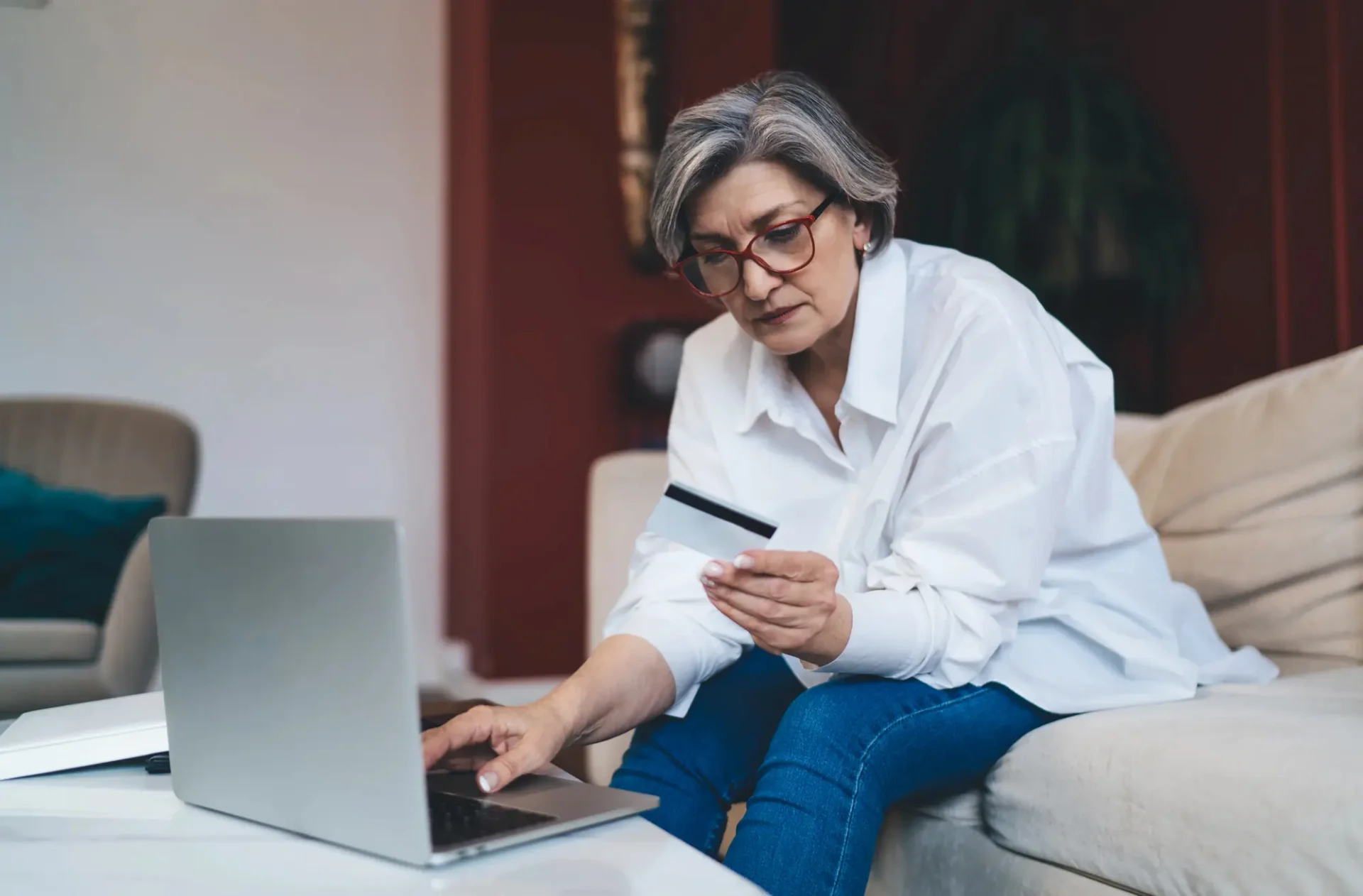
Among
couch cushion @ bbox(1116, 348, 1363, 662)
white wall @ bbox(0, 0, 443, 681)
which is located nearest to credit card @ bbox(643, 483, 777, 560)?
couch cushion @ bbox(1116, 348, 1363, 662)

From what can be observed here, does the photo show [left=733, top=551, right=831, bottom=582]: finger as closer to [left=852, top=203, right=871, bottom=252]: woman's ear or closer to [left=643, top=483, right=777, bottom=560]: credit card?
[left=643, top=483, right=777, bottom=560]: credit card

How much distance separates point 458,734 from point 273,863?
215mm

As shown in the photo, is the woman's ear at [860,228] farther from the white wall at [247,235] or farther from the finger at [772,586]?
the white wall at [247,235]

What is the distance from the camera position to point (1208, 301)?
3070 mm

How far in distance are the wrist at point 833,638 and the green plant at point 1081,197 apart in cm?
228

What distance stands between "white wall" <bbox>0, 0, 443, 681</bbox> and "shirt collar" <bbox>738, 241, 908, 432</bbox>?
2761 millimetres

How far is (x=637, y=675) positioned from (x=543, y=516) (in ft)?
7.82

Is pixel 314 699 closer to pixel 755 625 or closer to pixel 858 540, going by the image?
pixel 755 625

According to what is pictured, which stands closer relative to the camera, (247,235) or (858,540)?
(858,540)

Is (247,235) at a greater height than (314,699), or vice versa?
(247,235)

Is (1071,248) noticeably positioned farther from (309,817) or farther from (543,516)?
(309,817)

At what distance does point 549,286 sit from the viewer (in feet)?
11.3

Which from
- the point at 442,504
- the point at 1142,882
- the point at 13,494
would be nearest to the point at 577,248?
the point at 442,504

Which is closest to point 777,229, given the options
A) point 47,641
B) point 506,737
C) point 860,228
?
point 860,228
